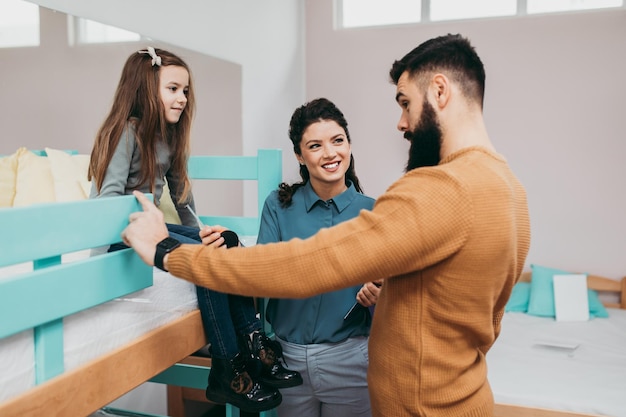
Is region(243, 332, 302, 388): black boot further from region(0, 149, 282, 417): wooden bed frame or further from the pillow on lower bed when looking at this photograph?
the pillow on lower bed

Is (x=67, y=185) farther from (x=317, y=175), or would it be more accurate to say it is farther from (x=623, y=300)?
(x=623, y=300)

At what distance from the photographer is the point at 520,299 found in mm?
3410

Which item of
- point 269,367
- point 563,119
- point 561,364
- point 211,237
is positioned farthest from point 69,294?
point 563,119

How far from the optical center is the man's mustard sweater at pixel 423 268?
2.91ft

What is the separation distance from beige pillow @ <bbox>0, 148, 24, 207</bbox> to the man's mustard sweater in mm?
898

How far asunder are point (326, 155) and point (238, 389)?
646mm

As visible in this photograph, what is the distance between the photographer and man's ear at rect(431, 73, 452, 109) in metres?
1.02

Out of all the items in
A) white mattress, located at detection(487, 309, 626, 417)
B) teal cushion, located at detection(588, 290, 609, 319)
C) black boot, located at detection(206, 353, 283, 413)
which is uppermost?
black boot, located at detection(206, 353, 283, 413)

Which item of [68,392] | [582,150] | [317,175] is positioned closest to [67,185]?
[317,175]

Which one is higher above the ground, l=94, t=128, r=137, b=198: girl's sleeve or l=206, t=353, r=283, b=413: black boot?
l=94, t=128, r=137, b=198: girl's sleeve

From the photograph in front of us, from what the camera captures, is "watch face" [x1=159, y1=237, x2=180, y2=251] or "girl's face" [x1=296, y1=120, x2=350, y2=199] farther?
"girl's face" [x1=296, y1=120, x2=350, y2=199]

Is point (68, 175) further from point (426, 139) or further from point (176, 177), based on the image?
point (426, 139)

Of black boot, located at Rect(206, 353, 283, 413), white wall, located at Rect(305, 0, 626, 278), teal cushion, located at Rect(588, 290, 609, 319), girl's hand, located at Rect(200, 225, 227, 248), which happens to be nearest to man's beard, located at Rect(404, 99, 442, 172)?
girl's hand, located at Rect(200, 225, 227, 248)

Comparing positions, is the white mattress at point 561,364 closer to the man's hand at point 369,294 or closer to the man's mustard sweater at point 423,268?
the man's hand at point 369,294
